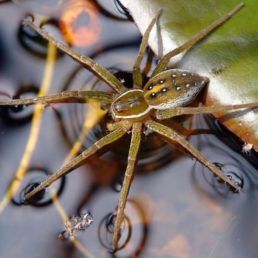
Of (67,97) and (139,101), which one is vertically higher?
Answer: (67,97)

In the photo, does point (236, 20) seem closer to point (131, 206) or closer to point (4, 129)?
point (131, 206)

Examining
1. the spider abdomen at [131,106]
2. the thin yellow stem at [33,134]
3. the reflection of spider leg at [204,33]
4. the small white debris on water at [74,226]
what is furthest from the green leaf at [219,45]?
the small white debris on water at [74,226]

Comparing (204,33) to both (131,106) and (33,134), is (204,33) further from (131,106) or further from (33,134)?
(33,134)

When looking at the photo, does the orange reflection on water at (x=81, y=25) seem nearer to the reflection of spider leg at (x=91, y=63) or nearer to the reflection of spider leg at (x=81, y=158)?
the reflection of spider leg at (x=91, y=63)

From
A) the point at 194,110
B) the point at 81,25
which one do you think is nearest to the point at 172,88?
the point at 194,110

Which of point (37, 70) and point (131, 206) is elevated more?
point (37, 70)

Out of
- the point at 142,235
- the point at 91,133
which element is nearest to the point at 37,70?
the point at 91,133
